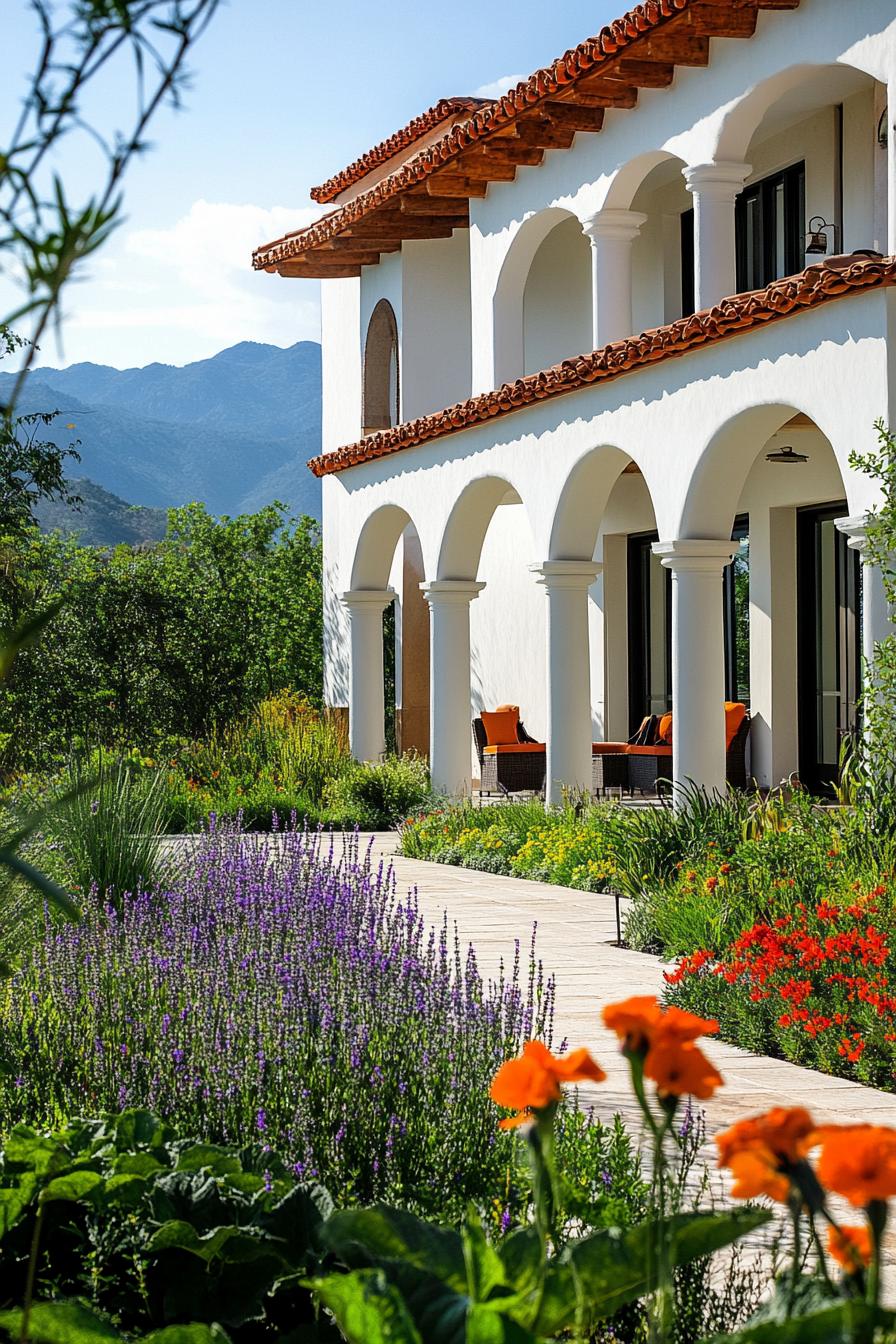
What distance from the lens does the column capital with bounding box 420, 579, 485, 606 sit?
1694 cm

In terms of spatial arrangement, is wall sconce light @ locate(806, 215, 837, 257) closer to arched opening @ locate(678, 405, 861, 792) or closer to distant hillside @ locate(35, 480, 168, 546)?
arched opening @ locate(678, 405, 861, 792)

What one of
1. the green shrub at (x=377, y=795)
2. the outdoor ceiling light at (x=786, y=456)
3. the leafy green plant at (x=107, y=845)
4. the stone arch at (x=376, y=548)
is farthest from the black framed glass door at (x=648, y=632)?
the leafy green plant at (x=107, y=845)

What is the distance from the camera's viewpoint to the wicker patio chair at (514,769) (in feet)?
58.2

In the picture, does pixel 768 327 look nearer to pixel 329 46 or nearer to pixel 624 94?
pixel 624 94

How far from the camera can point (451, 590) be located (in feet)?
55.6

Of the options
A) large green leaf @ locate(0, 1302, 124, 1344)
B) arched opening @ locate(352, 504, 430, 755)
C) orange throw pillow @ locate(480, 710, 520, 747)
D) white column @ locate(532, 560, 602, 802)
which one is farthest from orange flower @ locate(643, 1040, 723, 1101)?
arched opening @ locate(352, 504, 430, 755)

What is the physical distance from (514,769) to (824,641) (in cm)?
383

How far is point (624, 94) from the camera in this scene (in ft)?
44.5

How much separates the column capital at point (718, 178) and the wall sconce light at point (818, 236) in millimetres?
1445

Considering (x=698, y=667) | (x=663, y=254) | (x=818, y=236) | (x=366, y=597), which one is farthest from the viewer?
(x=366, y=597)

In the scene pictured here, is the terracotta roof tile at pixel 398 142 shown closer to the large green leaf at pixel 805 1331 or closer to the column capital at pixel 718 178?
the column capital at pixel 718 178

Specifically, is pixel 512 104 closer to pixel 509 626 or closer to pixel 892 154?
pixel 892 154

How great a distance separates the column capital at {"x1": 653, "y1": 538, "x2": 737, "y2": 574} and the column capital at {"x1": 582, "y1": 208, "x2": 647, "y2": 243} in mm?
3743

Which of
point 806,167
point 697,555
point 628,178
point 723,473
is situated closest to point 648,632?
point 806,167
